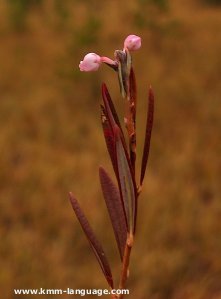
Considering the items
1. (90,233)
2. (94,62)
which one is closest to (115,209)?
(90,233)

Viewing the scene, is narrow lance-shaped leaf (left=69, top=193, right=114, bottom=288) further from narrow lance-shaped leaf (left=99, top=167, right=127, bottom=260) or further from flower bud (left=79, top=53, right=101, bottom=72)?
flower bud (left=79, top=53, right=101, bottom=72)

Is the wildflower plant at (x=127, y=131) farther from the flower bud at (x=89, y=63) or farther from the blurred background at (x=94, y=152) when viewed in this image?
the blurred background at (x=94, y=152)

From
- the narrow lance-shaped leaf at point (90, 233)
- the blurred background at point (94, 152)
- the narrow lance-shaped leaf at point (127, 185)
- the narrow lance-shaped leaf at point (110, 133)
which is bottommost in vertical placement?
the blurred background at point (94, 152)

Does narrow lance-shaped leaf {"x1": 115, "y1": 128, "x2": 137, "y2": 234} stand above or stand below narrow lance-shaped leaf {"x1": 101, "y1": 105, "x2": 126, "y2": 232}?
below

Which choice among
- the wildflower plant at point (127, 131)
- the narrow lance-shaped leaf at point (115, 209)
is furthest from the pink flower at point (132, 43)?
the narrow lance-shaped leaf at point (115, 209)

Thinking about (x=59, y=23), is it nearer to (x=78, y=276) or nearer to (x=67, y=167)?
(x=67, y=167)

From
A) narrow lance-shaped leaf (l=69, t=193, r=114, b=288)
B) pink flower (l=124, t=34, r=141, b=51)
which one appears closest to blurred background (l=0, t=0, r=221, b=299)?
narrow lance-shaped leaf (l=69, t=193, r=114, b=288)

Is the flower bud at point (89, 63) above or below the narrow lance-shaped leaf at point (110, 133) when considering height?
above
